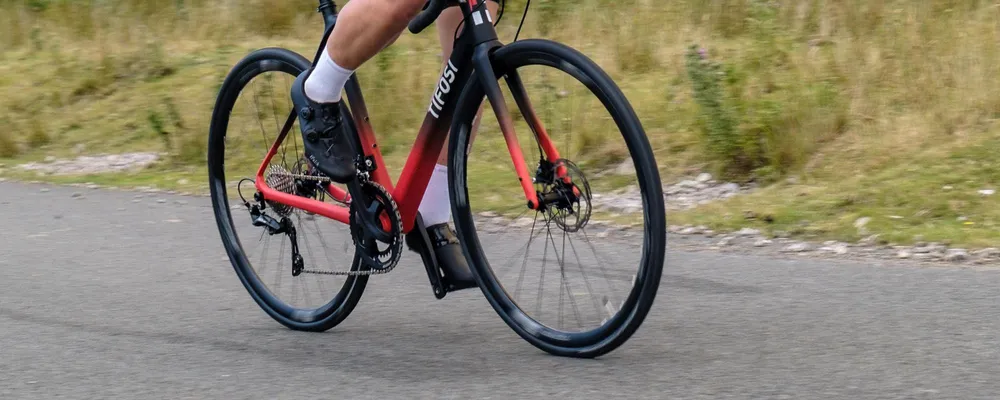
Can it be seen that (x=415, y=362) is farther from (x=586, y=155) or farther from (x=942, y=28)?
(x=942, y=28)

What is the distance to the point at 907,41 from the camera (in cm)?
748

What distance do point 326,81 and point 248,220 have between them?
0.95 meters

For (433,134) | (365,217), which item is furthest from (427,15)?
(365,217)

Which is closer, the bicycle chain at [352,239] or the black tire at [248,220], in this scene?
the bicycle chain at [352,239]

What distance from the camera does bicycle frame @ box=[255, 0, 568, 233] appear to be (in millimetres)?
3625

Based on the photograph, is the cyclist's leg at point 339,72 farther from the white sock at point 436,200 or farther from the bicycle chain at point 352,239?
the white sock at point 436,200

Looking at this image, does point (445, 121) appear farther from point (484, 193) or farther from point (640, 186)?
point (640, 186)

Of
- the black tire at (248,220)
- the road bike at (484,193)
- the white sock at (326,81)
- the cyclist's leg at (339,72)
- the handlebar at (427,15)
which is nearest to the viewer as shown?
the road bike at (484,193)

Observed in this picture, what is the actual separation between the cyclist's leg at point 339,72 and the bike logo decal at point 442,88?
171 millimetres

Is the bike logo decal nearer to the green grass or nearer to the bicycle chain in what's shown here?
the green grass

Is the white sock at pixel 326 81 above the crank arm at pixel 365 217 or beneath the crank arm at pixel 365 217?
above

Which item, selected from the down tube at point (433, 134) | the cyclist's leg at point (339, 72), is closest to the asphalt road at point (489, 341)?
the down tube at point (433, 134)

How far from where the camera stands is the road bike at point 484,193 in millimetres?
3547

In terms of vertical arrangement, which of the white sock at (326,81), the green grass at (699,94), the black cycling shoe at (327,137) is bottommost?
the green grass at (699,94)
